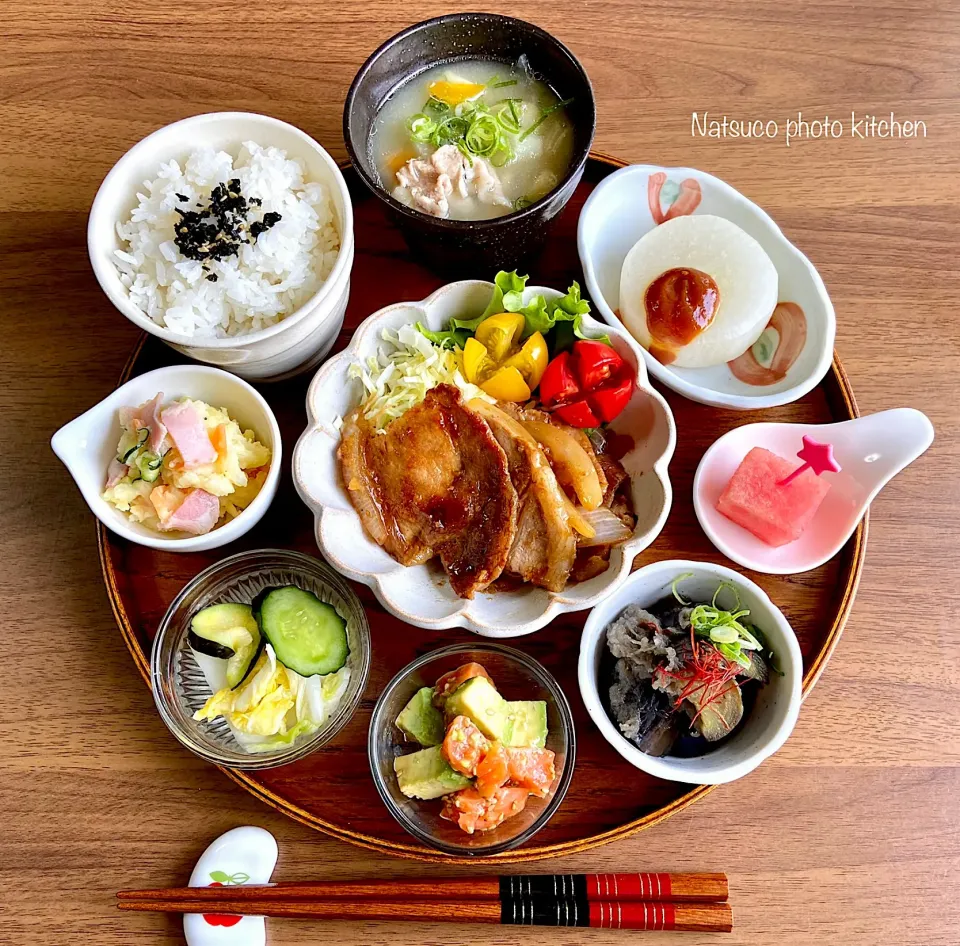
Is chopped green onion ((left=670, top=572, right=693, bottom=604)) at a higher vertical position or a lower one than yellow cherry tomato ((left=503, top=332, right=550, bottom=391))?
lower

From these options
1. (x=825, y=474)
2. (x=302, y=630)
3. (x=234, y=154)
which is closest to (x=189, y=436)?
(x=302, y=630)

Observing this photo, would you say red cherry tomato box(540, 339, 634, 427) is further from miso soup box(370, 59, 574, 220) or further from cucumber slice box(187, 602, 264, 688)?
cucumber slice box(187, 602, 264, 688)

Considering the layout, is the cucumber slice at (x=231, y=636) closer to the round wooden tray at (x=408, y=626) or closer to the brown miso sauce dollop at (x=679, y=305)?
the round wooden tray at (x=408, y=626)

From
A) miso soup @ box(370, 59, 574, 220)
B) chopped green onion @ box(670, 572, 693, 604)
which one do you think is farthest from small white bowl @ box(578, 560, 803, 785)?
miso soup @ box(370, 59, 574, 220)

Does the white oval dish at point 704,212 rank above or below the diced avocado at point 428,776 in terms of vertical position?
above

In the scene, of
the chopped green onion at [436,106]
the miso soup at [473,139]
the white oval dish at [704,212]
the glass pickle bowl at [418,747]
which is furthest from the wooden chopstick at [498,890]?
the chopped green onion at [436,106]

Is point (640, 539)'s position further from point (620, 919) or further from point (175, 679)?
point (175, 679)
